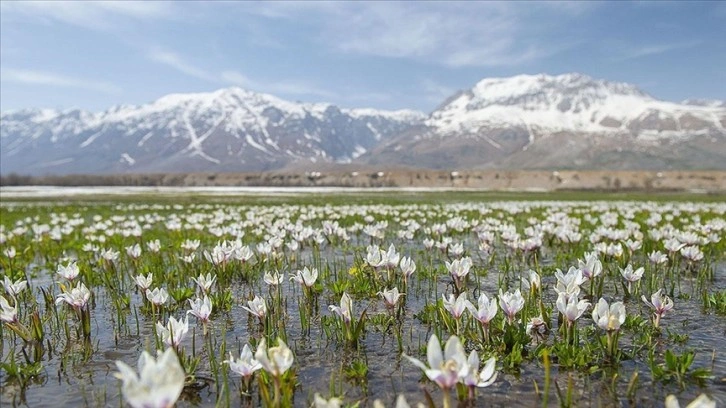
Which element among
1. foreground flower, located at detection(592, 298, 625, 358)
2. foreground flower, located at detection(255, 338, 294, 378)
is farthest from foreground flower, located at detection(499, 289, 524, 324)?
foreground flower, located at detection(255, 338, 294, 378)

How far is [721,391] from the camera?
4.40 meters

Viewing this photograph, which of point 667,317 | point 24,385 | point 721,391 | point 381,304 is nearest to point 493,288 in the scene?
→ point 381,304

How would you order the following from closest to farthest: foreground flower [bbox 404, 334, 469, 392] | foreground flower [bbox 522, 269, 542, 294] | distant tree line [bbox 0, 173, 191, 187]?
foreground flower [bbox 404, 334, 469, 392], foreground flower [bbox 522, 269, 542, 294], distant tree line [bbox 0, 173, 191, 187]

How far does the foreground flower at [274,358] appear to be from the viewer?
3533 millimetres

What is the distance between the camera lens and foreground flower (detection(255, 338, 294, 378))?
353cm

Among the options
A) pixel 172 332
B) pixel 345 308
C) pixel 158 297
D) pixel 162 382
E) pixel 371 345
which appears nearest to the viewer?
pixel 162 382

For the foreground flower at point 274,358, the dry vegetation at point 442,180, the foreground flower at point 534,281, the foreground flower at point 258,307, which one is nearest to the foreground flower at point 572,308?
the foreground flower at point 534,281

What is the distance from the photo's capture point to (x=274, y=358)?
3623 mm

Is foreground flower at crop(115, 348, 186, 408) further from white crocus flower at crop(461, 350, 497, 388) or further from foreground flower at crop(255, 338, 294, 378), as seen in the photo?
white crocus flower at crop(461, 350, 497, 388)

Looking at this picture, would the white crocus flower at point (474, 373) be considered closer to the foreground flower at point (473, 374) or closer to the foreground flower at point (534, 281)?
the foreground flower at point (473, 374)

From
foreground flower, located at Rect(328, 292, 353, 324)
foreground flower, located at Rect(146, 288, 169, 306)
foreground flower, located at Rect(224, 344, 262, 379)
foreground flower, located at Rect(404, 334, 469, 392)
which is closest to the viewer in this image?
foreground flower, located at Rect(404, 334, 469, 392)

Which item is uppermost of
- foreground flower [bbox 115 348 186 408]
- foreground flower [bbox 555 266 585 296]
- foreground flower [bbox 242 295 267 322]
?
foreground flower [bbox 115 348 186 408]

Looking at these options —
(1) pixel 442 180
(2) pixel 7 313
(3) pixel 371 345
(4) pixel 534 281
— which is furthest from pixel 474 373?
(1) pixel 442 180

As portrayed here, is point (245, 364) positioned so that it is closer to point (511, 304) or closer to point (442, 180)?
point (511, 304)
